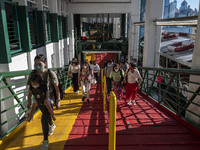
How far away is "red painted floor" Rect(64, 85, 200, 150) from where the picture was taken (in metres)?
3.16

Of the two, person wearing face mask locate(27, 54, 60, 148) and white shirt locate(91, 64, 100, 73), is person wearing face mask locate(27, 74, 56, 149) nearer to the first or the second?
person wearing face mask locate(27, 54, 60, 148)

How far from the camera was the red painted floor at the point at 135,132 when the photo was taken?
316cm

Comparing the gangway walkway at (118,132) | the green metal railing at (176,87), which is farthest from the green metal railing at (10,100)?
the green metal railing at (176,87)

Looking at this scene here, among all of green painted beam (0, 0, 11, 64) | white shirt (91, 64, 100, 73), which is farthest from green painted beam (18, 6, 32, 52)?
white shirt (91, 64, 100, 73)

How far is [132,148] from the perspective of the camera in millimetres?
3066

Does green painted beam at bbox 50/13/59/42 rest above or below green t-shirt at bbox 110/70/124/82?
above

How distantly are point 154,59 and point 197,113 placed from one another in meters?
4.93

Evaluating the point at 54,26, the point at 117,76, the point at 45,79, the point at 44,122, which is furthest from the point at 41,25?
the point at 44,122

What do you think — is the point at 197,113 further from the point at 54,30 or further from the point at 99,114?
the point at 54,30

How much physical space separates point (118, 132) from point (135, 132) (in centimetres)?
39

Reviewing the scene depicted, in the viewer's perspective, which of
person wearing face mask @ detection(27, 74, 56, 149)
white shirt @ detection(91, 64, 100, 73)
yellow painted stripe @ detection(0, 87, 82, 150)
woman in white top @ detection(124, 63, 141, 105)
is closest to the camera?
person wearing face mask @ detection(27, 74, 56, 149)

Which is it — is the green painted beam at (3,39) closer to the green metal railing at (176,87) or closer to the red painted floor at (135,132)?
the red painted floor at (135,132)

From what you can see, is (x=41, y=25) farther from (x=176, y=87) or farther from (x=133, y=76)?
(x=176, y=87)

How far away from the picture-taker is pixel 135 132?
370 centimetres
